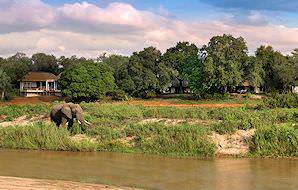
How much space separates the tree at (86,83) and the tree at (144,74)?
531cm

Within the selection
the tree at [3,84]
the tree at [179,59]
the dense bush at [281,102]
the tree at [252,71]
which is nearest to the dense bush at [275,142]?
the dense bush at [281,102]

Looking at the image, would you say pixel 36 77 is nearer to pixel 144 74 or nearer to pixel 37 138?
pixel 144 74

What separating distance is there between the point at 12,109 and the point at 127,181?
20996 mm

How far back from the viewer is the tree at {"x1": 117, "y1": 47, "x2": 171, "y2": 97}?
77000 mm

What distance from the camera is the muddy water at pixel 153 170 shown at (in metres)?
16.5

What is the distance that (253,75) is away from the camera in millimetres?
73188

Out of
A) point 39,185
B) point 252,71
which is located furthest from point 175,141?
point 252,71

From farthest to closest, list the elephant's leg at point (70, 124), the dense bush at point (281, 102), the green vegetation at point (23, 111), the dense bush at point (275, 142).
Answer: the dense bush at point (281, 102)
the green vegetation at point (23, 111)
the elephant's leg at point (70, 124)
the dense bush at point (275, 142)

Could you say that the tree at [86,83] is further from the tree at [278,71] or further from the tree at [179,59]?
the tree at [278,71]

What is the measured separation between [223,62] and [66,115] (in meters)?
46.7

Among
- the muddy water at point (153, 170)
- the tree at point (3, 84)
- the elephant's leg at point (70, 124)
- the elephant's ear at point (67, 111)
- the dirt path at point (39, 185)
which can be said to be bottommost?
the muddy water at point (153, 170)

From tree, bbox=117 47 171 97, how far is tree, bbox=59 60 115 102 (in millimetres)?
5306

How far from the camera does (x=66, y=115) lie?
2825 centimetres

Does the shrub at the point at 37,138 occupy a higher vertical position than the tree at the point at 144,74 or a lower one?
lower
